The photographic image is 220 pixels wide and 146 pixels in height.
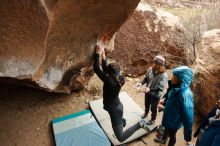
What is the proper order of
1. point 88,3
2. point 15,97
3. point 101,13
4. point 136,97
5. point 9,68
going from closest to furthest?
point 9,68, point 88,3, point 101,13, point 15,97, point 136,97

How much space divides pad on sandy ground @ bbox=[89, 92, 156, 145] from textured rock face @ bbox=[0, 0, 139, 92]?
823mm

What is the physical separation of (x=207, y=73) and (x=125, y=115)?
176 cm

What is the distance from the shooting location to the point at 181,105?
137 inches

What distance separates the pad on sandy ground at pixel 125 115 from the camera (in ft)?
14.8

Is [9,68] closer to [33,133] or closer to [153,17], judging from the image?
[33,133]

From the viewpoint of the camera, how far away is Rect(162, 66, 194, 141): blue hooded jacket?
3.38 meters

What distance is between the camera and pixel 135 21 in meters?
6.48

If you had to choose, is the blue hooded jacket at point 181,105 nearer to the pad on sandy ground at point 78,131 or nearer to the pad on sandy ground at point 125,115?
the pad on sandy ground at point 125,115

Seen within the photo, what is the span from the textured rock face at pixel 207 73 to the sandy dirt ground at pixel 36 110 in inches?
28.9

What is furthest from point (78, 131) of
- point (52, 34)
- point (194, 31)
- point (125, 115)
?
point (194, 31)

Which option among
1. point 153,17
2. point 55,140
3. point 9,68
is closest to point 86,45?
point 9,68

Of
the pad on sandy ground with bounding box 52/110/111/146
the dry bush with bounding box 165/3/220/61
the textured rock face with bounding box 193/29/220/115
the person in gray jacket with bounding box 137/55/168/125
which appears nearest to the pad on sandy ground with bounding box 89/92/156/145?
the pad on sandy ground with bounding box 52/110/111/146

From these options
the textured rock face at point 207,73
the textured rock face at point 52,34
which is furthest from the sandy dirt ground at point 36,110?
the textured rock face at point 207,73

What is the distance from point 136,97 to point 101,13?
2.57m
